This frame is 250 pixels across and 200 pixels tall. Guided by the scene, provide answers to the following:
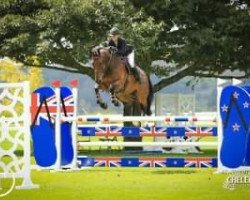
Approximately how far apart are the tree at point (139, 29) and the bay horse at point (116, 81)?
330 inches

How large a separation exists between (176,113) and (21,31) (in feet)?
19.1

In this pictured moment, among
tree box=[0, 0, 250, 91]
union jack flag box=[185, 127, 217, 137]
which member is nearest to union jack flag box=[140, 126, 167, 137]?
union jack flag box=[185, 127, 217, 137]

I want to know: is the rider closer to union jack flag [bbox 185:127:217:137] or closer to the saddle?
the saddle

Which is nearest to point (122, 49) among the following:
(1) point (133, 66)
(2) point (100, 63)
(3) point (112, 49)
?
(3) point (112, 49)

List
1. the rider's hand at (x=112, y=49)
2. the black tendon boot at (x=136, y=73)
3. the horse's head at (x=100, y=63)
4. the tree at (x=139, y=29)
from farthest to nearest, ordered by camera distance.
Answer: the tree at (x=139, y=29) → the black tendon boot at (x=136, y=73) → the rider's hand at (x=112, y=49) → the horse's head at (x=100, y=63)

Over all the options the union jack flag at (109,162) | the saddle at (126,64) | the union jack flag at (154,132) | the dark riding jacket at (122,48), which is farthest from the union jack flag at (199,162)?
the dark riding jacket at (122,48)

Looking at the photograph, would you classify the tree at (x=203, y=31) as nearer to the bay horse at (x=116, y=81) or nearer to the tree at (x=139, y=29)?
the tree at (x=139, y=29)

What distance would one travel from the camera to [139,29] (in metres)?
21.8

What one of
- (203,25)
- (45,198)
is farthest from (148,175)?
(203,25)

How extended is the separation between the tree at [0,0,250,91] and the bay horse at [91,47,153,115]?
8.39 metres

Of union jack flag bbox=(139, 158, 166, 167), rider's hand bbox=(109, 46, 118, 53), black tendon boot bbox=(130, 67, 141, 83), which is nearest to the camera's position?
rider's hand bbox=(109, 46, 118, 53)

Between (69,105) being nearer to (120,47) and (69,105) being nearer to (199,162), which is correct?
(120,47)

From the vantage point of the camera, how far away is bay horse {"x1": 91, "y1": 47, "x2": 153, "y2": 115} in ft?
40.2

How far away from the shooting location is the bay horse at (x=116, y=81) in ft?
40.2
